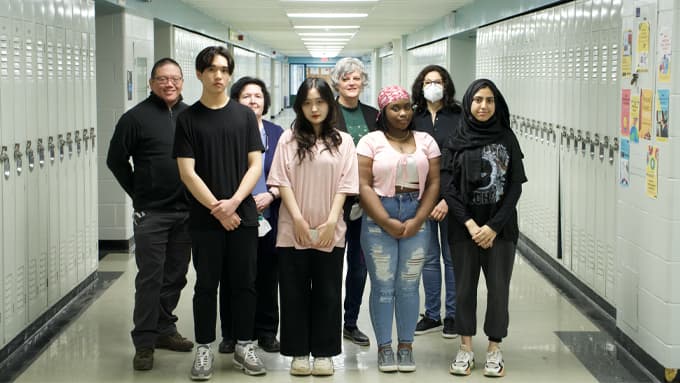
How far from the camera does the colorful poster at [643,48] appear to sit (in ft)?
14.7

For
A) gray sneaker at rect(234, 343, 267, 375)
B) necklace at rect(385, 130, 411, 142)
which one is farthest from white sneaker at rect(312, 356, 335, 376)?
necklace at rect(385, 130, 411, 142)

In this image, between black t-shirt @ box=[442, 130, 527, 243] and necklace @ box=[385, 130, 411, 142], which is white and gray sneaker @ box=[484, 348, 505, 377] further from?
necklace @ box=[385, 130, 411, 142]

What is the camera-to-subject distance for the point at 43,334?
535cm

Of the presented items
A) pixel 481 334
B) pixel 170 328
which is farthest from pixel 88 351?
pixel 481 334

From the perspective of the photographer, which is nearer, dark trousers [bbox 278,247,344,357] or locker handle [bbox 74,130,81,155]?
dark trousers [bbox 278,247,344,357]

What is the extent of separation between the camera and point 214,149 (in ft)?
14.2

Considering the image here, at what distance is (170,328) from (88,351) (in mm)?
463

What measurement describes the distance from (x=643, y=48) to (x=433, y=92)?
112 centimetres

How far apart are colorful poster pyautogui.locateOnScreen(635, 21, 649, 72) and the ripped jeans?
4.29 feet

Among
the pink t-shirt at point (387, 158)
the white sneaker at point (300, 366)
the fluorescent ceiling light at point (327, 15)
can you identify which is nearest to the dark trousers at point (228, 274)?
the white sneaker at point (300, 366)

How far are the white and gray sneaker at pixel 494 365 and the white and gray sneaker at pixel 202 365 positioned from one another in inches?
53.9

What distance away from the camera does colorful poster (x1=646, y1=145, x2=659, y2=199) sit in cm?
433

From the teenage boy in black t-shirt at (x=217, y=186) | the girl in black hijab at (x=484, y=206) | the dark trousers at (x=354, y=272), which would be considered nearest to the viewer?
the teenage boy in black t-shirt at (x=217, y=186)

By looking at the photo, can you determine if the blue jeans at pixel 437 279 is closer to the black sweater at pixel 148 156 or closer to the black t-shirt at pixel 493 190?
the black t-shirt at pixel 493 190
